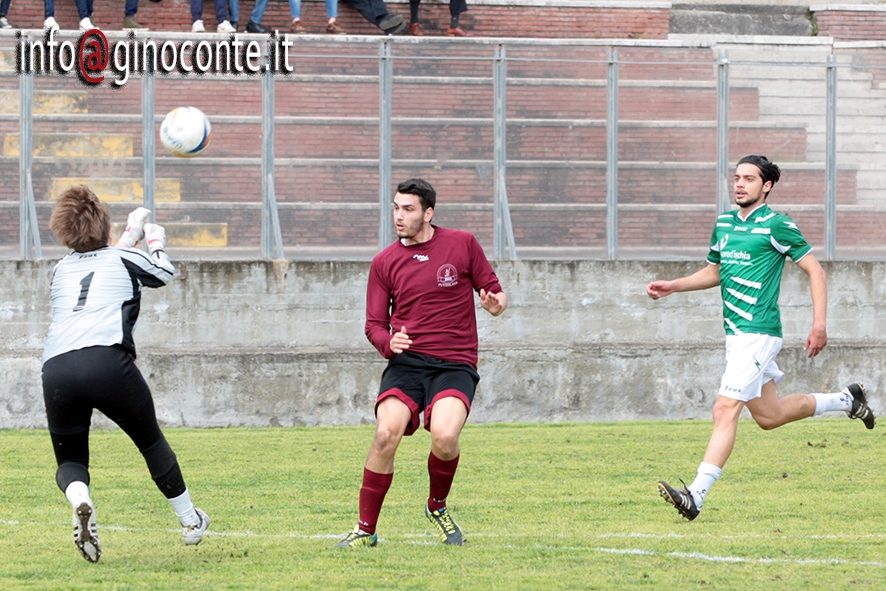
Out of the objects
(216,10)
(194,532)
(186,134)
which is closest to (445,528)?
(194,532)

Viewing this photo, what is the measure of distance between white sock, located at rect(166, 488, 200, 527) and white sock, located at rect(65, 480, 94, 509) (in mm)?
532

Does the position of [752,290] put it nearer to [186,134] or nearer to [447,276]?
[447,276]

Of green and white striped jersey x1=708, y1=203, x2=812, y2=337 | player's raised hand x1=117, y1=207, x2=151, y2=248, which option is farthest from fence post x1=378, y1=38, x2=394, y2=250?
player's raised hand x1=117, y1=207, x2=151, y2=248

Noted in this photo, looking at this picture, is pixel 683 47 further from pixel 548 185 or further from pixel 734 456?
pixel 734 456

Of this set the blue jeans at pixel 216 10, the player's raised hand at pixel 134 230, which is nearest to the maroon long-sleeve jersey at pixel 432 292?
the player's raised hand at pixel 134 230

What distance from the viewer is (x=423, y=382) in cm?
718

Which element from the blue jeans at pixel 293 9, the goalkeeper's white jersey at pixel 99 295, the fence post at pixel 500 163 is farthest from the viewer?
the blue jeans at pixel 293 9

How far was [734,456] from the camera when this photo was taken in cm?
1152

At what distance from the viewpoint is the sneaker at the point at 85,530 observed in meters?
6.32

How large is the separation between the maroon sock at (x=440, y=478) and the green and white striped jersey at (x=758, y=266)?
2.29m

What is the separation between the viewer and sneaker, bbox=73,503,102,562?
6320mm

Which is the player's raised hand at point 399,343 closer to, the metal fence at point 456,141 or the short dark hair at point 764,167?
the short dark hair at point 764,167

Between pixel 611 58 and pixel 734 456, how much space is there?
615 cm

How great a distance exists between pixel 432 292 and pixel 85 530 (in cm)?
224
